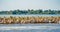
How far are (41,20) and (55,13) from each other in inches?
18.1

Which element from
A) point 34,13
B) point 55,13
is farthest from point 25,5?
point 55,13

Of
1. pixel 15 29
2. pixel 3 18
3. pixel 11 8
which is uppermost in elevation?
pixel 11 8

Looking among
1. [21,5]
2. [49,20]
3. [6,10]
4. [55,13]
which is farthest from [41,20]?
[6,10]

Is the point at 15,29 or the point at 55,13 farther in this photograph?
the point at 55,13

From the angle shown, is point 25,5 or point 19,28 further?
point 25,5

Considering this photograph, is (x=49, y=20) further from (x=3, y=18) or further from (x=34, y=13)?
(x=3, y=18)

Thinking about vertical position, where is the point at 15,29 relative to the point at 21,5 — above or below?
below

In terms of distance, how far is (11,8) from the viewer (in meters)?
3.74

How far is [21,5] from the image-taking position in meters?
3.75

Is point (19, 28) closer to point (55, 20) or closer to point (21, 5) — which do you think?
point (21, 5)

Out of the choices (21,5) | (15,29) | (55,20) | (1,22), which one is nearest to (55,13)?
(55,20)

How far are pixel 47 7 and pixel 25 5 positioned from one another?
2.03 ft

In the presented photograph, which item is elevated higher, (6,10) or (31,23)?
(6,10)

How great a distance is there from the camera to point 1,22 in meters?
3.59
